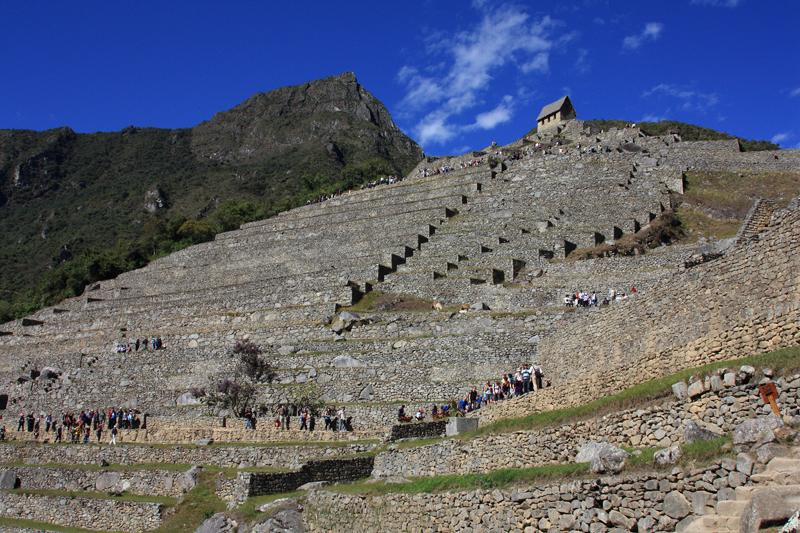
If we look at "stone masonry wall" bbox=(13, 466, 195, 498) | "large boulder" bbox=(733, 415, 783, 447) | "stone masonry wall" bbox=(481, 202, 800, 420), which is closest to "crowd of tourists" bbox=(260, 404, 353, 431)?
"stone masonry wall" bbox=(13, 466, 195, 498)

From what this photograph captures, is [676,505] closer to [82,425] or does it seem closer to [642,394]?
[642,394]

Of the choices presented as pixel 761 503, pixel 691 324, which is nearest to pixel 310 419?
pixel 691 324

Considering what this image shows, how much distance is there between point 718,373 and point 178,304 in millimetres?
35291

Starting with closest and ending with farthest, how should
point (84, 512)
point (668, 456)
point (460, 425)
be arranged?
1. point (668, 456)
2. point (460, 425)
3. point (84, 512)

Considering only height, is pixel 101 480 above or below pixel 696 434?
below

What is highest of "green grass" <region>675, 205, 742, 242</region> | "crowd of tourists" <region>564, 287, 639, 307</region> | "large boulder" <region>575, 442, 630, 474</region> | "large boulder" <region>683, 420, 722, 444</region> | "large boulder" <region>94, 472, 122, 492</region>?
"green grass" <region>675, 205, 742, 242</region>

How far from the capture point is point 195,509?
22234mm

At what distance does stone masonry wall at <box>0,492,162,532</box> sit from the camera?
23.4 m

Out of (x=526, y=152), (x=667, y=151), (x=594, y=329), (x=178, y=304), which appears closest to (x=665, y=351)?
(x=594, y=329)

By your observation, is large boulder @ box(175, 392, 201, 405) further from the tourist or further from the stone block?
the stone block

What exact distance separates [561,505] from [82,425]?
81.4 ft

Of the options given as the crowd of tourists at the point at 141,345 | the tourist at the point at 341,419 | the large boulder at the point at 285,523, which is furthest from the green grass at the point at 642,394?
the crowd of tourists at the point at 141,345

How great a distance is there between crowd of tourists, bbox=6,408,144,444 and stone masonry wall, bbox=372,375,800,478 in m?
14.5

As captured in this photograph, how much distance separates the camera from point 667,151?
49219 mm
